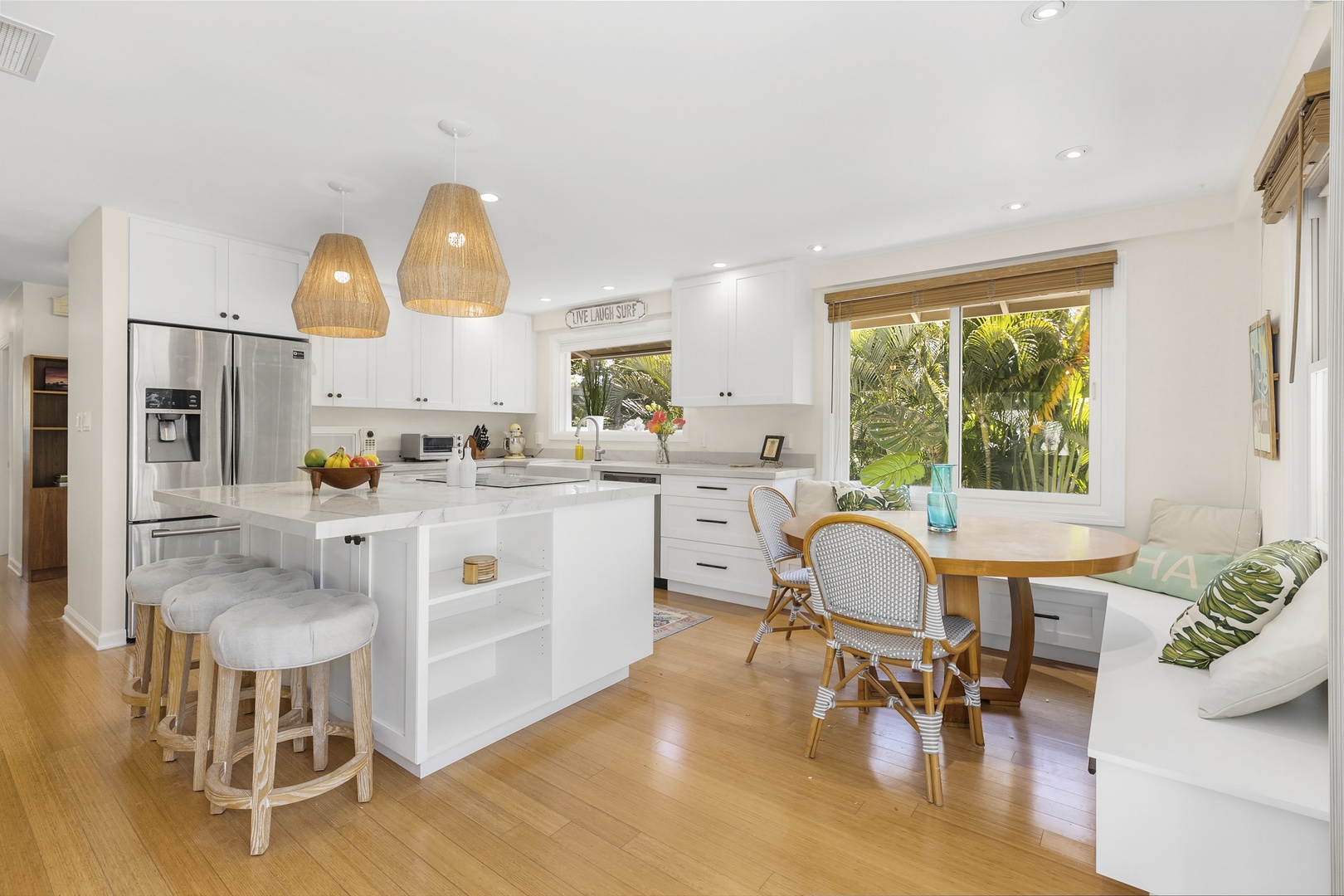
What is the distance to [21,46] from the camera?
1858 millimetres

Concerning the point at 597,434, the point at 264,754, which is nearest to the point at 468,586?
the point at 264,754

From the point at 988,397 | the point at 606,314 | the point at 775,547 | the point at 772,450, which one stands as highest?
the point at 606,314

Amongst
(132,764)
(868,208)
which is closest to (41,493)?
(132,764)

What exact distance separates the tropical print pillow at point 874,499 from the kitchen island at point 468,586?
1454 mm

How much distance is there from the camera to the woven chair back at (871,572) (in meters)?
1.97

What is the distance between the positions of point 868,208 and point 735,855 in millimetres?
3021

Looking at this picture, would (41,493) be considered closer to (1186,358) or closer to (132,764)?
(132,764)

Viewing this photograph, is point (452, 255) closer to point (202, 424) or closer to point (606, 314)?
point (202, 424)

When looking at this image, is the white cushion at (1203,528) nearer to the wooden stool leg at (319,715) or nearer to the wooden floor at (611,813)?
the wooden floor at (611,813)

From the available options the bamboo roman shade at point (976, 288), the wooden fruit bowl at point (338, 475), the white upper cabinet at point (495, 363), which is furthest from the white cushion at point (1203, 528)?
the white upper cabinet at point (495, 363)

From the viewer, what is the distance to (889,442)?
14.2ft

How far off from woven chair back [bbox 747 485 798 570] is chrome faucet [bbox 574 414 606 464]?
2.63 m

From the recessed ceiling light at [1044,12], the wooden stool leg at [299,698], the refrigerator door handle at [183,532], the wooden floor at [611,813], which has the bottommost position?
the wooden floor at [611,813]

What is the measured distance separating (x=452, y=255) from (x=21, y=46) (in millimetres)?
1296
